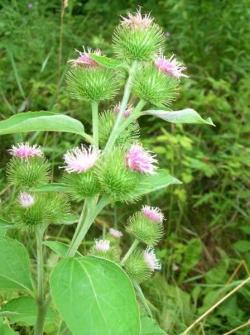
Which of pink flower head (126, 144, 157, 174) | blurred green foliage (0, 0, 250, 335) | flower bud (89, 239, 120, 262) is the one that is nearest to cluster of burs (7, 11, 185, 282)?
pink flower head (126, 144, 157, 174)

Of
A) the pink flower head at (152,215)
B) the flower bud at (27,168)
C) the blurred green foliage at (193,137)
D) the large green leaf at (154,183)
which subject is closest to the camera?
the large green leaf at (154,183)

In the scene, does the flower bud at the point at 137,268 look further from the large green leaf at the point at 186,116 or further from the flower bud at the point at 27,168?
the large green leaf at the point at 186,116

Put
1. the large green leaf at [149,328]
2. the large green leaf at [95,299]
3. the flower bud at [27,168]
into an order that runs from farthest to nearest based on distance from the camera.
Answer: the large green leaf at [149,328] < the flower bud at [27,168] < the large green leaf at [95,299]

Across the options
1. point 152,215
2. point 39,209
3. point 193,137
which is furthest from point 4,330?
point 193,137

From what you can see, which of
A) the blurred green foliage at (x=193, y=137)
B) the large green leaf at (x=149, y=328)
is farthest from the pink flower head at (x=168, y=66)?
the blurred green foliage at (x=193, y=137)

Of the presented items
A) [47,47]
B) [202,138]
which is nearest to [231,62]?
[202,138]

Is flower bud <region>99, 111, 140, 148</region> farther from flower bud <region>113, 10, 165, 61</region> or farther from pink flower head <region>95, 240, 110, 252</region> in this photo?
pink flower head <region>95, 240, 110, 252</region>

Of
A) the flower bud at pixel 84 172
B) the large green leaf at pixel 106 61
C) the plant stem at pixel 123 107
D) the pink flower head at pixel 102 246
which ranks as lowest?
the pink flower head at pixel 102 246

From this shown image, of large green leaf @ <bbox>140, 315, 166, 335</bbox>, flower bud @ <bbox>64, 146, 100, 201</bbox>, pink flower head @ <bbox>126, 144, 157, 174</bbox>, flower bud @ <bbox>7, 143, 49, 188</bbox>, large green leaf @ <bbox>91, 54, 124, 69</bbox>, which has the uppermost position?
large green leaf @ <bbox>91, 54, 124, 69</bbox>
